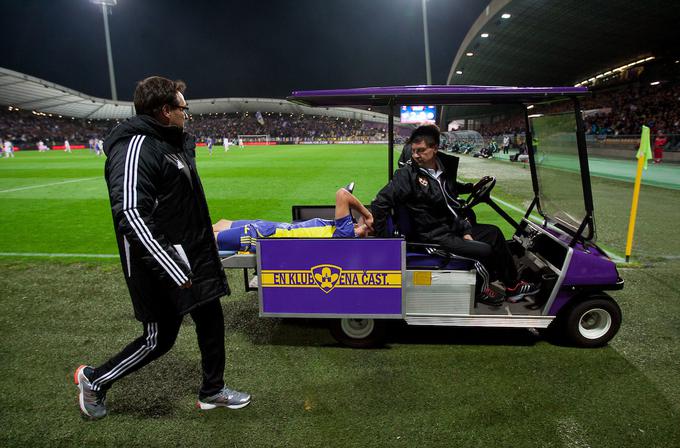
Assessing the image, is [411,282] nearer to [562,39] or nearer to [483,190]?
[483,190]

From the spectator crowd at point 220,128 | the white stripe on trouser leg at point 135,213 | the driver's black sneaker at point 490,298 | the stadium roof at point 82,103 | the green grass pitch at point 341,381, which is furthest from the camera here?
the spectator crowd at point 220,128

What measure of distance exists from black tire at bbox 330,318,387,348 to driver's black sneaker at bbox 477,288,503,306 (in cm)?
80

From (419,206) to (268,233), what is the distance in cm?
124

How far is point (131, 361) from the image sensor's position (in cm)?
248

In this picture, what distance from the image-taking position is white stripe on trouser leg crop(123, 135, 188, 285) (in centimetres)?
207

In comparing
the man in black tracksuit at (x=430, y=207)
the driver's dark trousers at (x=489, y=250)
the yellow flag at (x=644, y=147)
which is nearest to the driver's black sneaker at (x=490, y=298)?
the man in black tracksuit at (x=430, y=207)

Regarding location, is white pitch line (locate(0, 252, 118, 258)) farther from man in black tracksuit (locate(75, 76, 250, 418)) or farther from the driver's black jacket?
the driver's black jacket

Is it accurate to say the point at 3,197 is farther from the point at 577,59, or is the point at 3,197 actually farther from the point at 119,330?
the point at 577,59

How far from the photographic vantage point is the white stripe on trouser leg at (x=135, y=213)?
2.07 m

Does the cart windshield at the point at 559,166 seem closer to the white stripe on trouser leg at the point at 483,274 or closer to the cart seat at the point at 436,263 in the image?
the white stripe on trouser leg at the point at 483,274

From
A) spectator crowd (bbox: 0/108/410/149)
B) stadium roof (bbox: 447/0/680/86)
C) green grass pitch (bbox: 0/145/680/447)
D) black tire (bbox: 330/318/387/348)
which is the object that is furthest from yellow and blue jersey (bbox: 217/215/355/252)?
spectator crowd (bbox: 0/108/410/149)

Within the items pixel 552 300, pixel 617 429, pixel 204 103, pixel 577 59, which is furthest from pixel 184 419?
pixel 204 103

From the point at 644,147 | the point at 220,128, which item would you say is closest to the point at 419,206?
the point at 644,147

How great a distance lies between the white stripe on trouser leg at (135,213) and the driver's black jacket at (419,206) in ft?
5.34
